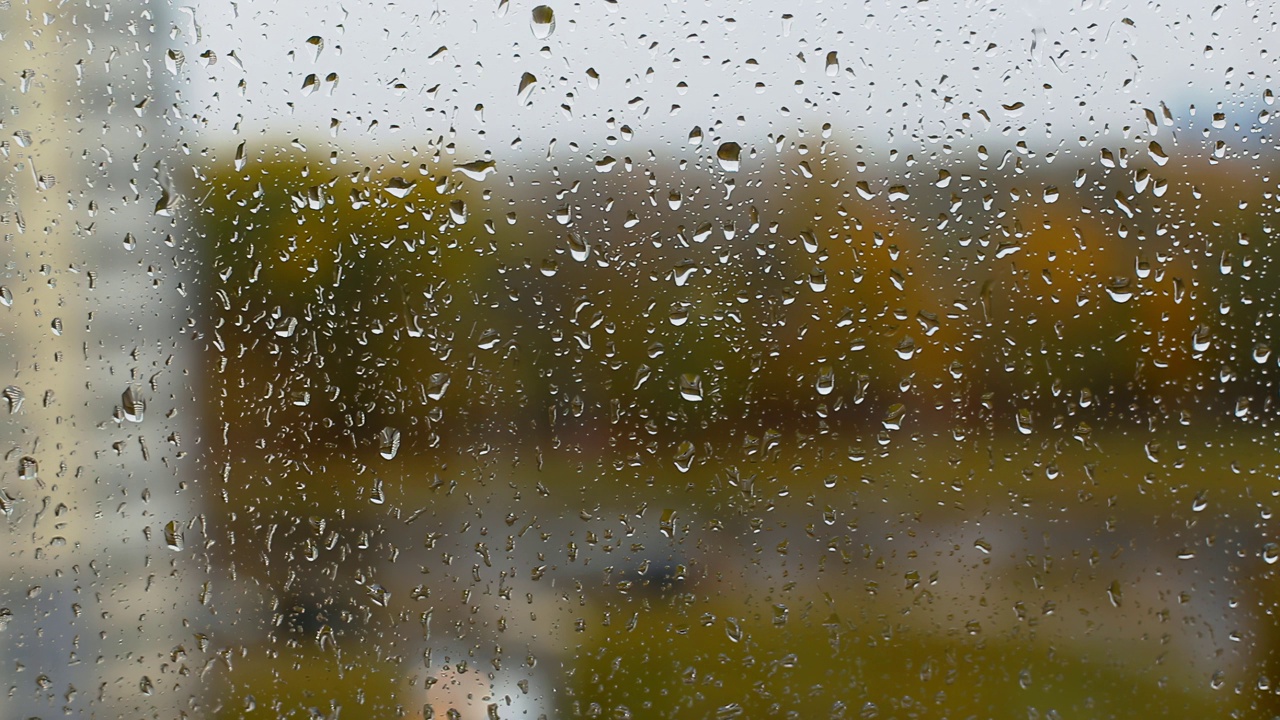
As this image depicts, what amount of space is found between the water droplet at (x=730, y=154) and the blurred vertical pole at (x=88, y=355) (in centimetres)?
52

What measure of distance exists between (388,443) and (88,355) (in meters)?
0.30

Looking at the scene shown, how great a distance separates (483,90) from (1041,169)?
0.55m

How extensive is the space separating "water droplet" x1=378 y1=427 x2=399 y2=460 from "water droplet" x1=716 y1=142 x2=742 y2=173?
1.36 ft

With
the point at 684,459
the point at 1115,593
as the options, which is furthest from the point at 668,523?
the point at 1115,593

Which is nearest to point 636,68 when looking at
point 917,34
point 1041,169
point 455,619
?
point 917,34

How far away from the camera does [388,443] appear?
73cm

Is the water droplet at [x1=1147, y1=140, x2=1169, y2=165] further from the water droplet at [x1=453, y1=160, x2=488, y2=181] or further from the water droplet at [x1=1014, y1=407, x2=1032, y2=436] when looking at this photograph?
the water droplet at [x1=453, y1=160, x2=488, y2=181]

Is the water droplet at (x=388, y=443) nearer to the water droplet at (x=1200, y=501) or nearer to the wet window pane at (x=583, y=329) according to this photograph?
the wet window pane at (x=583, y=329)

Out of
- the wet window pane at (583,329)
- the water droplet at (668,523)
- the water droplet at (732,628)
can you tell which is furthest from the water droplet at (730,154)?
the water droplet at (732,628)

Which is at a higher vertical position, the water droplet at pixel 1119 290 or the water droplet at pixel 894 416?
the water droplet at pixel 1119 290

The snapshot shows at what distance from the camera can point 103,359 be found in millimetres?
717

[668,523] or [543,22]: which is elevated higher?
[543,22]

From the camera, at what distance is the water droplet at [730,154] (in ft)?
2.36

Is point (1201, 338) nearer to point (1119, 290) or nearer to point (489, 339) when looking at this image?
point (1119, 290)
